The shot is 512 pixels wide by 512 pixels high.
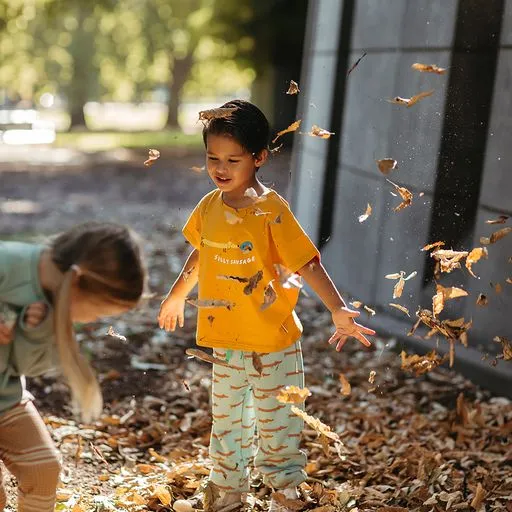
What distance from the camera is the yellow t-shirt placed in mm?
3436

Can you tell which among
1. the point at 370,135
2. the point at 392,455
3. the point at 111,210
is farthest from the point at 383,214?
the point at 111,210

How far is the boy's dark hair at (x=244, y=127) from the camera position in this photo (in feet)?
11.3

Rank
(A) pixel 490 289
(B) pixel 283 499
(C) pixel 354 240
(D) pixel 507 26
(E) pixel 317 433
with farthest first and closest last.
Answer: (C) pixel 354 240
(A) pixel 490 289
(D) pixel 507 26
(E) pixel 317 433
(B) pixel 283 499

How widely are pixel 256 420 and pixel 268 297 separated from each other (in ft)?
1.88

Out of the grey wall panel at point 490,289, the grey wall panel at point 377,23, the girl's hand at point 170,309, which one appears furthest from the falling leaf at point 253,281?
the grey wall panel at point 377,23

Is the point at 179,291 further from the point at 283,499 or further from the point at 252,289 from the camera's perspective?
the point at 283,499

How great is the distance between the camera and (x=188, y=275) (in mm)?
3754

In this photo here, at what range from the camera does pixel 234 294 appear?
3490 mm

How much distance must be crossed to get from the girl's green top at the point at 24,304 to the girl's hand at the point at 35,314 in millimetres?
11

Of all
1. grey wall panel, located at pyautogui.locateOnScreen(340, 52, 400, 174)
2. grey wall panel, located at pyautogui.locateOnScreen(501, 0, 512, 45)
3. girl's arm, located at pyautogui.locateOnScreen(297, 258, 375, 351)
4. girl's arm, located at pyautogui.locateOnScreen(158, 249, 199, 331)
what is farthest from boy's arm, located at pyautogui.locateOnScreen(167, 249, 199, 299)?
grey wall panel, located at pyautogui.locateOnScreen(340, 52, 400, 174)

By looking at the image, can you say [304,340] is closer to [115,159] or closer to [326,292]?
[326,292]

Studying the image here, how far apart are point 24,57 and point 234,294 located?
38.7 m

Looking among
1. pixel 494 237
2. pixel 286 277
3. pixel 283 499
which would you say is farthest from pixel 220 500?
pixel 494 237

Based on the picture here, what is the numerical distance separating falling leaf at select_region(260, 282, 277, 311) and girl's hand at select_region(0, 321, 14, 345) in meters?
0.95
